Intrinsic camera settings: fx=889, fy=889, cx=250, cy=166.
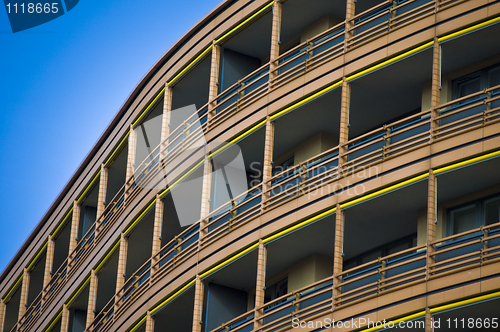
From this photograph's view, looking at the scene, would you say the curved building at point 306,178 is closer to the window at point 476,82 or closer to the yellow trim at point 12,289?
the window at point 476,82

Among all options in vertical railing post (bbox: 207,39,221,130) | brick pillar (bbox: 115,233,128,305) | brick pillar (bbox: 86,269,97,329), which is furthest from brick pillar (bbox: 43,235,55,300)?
vertical railing post (bbox: 207,39,221,130)

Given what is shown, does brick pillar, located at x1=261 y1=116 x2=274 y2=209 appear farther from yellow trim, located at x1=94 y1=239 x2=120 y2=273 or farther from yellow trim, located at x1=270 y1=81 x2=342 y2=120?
yellow trim, located at x1=94 y1=239 x2=120 y2=273

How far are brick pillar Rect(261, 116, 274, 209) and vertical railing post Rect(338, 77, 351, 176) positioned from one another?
3053 mm

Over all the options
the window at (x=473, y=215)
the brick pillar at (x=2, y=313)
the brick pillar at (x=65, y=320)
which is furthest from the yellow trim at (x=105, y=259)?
the window at (x=473, y=215)

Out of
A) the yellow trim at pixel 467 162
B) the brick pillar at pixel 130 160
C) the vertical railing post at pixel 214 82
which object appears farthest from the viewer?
the brick pillar at pixel 130 160

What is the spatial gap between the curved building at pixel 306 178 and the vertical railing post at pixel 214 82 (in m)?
0.05

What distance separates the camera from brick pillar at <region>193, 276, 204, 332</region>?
97.0 ft

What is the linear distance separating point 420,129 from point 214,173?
910cm

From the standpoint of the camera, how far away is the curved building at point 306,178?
78.8 ft

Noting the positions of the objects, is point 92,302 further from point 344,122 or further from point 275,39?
point 344,122

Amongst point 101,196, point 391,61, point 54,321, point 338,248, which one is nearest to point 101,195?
point 101,196

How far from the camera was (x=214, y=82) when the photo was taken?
33406 millimetres

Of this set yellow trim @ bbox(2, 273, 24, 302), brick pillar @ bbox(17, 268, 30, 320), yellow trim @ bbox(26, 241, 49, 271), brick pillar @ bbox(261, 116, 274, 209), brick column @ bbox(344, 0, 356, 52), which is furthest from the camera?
yellow trim @ bbox(2, 273, 24, 302)

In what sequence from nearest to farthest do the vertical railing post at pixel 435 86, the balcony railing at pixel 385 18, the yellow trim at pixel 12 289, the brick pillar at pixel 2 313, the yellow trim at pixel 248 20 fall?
1. the vertical railing post at pixel 435 86
2. the balcony railing at pixel 385 18
3. the yellow trim at pixel 248 20
4. the yellow trim at pixel 12 289
5. the brick pillar at pixel 2 313
